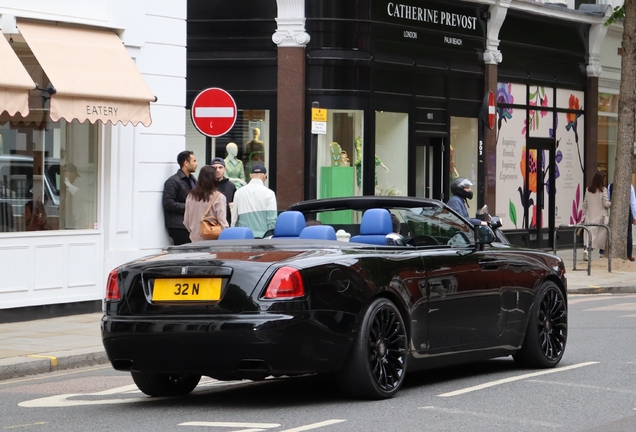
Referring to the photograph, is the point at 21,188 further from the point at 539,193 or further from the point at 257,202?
the point at 539,193

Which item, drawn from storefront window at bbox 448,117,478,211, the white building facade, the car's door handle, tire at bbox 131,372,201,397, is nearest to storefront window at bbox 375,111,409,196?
storefront window at bbox 448,117,478,211

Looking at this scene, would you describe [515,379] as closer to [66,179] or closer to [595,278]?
[66,179]

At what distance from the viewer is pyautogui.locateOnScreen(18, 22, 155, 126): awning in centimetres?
1418

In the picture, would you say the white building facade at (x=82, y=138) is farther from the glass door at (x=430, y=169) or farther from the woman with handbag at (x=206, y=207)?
the glass door at (x=430, y=169)

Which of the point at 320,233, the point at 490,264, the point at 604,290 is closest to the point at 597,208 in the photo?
the point at 604,290

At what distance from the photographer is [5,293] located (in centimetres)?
1405

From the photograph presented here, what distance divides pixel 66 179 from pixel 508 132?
1422cm

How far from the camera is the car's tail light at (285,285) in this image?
7758 millimetres

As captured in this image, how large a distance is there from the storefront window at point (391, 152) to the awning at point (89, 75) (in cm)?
864

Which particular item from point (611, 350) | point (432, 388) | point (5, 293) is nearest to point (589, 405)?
point (432, 388)

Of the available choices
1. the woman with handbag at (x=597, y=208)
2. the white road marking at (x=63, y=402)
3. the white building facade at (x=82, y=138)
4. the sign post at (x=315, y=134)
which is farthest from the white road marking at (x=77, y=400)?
the woman with handbag at (x=597, y=208)

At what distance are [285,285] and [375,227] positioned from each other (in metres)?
1.52

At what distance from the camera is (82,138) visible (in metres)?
15.6

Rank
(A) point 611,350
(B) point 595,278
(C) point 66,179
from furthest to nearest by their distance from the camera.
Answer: (B) point 595,278 < (C) point 66,179 < (A) point 611,350
